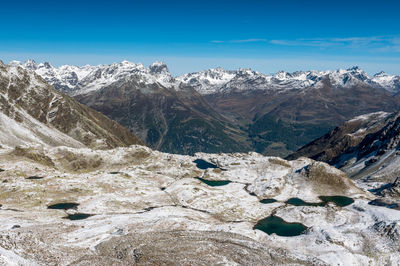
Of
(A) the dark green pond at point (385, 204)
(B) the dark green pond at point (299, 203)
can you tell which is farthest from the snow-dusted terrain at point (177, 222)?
(B) the dark green pond at point (299, 203)

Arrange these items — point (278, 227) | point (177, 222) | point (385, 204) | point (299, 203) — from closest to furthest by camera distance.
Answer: point (177, 222) < point (278, 227) < point (385, 204) < point (299, 203)

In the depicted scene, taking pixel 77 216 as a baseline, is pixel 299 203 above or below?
below

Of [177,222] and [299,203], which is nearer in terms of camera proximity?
[177,222]

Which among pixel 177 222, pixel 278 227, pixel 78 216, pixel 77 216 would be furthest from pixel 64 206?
pixel 278 227

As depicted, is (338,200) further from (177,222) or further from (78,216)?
(78,216)

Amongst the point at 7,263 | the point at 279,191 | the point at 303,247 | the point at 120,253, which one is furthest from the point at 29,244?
the point at 279,191

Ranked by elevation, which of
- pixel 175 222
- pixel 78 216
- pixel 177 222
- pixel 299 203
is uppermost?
pixel 175 222

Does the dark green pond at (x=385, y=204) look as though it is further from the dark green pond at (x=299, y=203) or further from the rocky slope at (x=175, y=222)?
the dark green pond at (x=299, y=203)

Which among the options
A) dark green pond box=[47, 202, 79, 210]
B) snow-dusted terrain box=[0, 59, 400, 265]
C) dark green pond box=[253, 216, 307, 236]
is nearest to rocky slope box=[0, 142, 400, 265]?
snow-dusted terrain box=[0, 59, 400, 265]

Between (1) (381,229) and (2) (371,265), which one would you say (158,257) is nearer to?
(2) (371,265)
